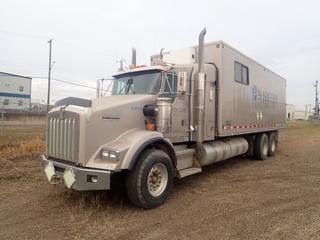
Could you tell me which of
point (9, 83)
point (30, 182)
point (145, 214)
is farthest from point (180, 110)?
point (9, 83)

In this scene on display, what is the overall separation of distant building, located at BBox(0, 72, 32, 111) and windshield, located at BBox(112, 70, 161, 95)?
47.8 meters

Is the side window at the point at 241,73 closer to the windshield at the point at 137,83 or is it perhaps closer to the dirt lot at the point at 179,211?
the dirt lot at the point at 179,211

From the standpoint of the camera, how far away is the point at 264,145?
40.6 feet

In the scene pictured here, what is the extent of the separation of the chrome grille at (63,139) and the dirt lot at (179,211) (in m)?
1.00

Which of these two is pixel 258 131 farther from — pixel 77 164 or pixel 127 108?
pixel 77 164

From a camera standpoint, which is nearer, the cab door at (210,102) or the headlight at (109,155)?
the headlight at (109,155)

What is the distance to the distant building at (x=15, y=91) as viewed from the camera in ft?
170

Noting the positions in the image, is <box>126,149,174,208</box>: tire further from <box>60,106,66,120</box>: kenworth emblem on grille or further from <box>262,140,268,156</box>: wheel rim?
<box>262,140,268,156</box>: wheel rim

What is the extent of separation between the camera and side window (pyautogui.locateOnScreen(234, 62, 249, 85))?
930 centimetres

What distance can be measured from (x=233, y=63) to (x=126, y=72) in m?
3.38

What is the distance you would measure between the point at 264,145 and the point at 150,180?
7787 millimetres

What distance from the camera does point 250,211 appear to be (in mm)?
5586

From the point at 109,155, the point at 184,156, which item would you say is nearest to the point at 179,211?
the point at 109,155

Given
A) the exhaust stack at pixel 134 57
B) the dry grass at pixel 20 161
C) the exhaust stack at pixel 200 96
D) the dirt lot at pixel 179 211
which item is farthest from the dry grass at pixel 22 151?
the exhaust stack at pixel 200 96
